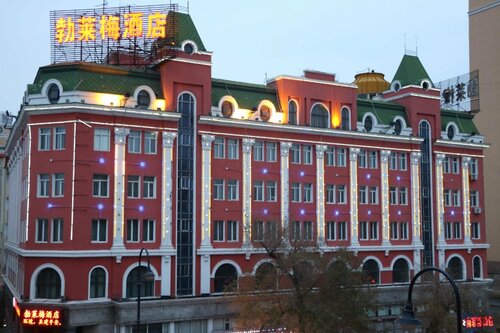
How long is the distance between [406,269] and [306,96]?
18721 mm

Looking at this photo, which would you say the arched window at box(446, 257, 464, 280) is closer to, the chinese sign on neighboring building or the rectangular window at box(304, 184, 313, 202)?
the rectangular window at box(304, 184, 313, 202)

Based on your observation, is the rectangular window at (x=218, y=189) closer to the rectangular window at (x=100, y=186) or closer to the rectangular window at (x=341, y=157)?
the rectangular window at (x=100, y=186)

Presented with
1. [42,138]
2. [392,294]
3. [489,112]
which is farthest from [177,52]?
[489,112]

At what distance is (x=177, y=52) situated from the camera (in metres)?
45.9

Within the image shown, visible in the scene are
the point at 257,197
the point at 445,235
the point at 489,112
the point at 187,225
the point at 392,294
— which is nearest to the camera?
the point at 187,225

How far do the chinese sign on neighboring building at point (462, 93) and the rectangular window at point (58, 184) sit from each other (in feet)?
193

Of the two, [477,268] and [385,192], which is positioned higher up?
[385,192]

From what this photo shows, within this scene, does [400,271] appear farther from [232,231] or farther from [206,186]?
[206,186]

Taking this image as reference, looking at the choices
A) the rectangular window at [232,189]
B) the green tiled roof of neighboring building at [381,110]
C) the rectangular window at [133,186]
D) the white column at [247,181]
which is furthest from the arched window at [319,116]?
the rectangular window at [133,186]

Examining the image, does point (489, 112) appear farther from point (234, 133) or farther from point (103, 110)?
point (103, 110)

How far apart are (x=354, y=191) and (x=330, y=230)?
419 cm

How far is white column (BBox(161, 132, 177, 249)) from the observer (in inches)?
1741

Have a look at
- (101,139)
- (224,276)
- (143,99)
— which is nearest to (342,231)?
(224,276)

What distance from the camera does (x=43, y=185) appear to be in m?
42.2
